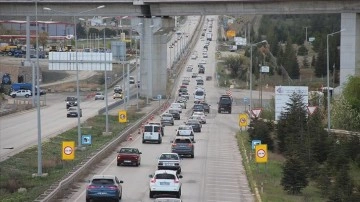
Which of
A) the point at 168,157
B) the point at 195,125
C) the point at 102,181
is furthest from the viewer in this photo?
the point at 195,125

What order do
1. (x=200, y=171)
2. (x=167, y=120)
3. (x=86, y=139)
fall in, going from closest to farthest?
(x=200, y=171) → (x=86, y=139) → (x=167, y=120)

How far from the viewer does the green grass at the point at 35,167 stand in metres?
36.5

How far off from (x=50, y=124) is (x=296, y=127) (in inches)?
Answer: 1135

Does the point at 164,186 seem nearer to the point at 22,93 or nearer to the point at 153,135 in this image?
the point at 153,135

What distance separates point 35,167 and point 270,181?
1087 cm

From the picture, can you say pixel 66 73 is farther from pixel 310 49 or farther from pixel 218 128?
pixel 218 128

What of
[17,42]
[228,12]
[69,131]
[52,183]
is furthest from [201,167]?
[17,42]

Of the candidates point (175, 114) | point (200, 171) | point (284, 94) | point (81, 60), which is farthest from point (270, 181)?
point (175, 114)

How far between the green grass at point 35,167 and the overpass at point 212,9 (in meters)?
36.4

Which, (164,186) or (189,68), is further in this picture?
(189,68)

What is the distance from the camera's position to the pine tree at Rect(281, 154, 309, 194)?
39812mm

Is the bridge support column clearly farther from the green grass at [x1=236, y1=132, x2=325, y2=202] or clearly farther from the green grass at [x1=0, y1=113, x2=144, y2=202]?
the green grass at [x1=236, y1=132, x2=325, y2=202]

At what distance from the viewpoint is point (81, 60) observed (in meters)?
80.9

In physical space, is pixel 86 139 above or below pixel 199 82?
below
